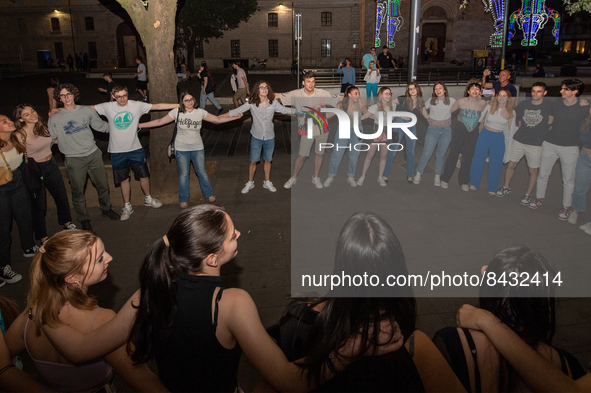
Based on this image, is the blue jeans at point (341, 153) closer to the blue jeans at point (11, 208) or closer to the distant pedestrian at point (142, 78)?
the blue jeans at point (11, 208)

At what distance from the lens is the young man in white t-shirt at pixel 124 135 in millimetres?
6391

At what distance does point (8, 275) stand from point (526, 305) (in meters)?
5.33

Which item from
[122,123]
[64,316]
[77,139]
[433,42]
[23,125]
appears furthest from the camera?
[433,42]

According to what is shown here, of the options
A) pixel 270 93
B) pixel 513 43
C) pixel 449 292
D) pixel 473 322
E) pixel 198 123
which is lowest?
pixel 449 292

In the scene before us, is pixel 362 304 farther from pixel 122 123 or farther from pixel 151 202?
pixel 151 202

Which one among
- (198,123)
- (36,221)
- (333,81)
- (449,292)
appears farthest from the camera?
(333,81)

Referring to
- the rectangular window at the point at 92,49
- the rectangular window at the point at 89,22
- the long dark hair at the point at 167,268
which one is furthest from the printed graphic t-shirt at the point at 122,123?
the rectangular window at the point at 89,22

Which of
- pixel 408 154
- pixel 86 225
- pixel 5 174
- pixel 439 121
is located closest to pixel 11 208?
pixel 5 174

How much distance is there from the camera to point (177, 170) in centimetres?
764

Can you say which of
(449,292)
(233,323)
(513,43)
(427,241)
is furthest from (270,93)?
(513,43)

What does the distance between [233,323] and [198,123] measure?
5347mm

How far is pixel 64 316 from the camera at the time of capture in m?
2.14

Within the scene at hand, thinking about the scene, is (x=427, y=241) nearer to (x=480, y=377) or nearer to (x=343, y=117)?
(x=343, y=117)

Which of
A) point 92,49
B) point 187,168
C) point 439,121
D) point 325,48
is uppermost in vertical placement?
point 92,49
